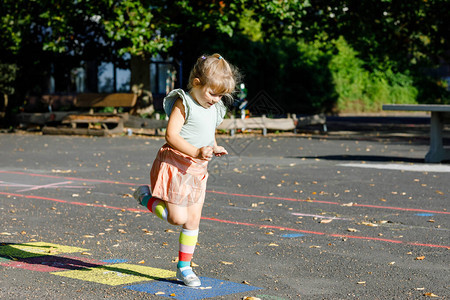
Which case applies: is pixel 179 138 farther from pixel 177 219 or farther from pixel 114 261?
pixel 114 261

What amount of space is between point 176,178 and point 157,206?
262 mm

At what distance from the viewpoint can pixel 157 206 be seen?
4.88 metres

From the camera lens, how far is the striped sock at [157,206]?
4.86m

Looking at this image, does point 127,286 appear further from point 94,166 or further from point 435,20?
point 435,20

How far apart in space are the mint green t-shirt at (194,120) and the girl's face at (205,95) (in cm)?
4

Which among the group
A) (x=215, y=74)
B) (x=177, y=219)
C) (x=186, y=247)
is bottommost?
(x=186, y=247)

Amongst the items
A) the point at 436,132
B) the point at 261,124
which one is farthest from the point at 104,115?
the point at 436,132

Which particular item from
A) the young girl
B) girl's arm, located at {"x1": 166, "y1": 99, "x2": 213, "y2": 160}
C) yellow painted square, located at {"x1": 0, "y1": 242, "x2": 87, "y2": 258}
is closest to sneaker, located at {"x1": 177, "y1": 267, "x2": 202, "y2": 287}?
the young girl

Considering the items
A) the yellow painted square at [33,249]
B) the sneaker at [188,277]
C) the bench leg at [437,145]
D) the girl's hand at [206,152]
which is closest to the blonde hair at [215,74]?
the girl's hand at [206,152]

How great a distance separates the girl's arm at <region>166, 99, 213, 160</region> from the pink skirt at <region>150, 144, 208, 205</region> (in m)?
0.12

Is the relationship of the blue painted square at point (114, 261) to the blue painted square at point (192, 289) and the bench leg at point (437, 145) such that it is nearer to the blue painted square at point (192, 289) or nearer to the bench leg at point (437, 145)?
the blue painted square at point (192, 289)

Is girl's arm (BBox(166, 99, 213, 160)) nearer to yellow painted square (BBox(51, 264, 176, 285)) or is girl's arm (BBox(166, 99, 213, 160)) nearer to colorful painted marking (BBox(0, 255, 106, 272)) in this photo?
yellow painted square (BBox(51, 264, 176, 285))

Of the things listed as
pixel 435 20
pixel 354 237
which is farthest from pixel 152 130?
pixel 354 237

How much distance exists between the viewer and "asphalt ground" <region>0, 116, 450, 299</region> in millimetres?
4891
